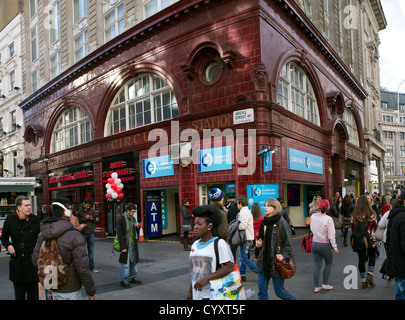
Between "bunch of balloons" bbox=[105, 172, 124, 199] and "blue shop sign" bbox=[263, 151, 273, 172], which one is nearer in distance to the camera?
"blue shop sign" bbox=[263, 151, 273, 172]

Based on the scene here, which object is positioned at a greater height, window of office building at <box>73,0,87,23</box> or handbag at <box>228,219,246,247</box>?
window of office building at <box>73,0,87,23</box>

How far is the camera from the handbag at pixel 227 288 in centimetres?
344

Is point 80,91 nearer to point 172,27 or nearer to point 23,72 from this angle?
point 172,27

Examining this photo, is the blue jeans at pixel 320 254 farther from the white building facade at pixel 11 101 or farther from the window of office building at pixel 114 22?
the white building facade at pixel 11 101

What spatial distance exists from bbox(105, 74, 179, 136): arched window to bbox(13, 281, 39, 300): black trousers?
428 inches

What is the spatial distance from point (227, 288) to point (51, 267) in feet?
6.26

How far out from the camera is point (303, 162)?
15.9 meters

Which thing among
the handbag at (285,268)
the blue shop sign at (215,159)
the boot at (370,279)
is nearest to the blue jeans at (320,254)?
the boot at (370,279)

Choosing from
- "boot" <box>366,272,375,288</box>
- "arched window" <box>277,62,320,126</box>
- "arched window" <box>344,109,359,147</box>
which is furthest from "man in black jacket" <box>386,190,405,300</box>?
"arched window" <box>344,109,359,147</box>

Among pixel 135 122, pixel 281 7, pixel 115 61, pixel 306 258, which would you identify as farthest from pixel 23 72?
pixel 306 258

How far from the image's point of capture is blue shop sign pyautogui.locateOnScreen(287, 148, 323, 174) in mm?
14692

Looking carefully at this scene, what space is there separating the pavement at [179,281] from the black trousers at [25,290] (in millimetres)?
1592

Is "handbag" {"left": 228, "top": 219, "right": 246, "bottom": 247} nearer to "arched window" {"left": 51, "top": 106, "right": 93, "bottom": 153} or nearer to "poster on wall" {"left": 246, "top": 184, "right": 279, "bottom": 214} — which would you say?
"poster on wall" {"left": 246, "top": 184, "right": 279, "bottom": 214}
